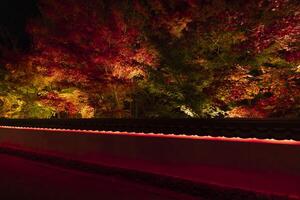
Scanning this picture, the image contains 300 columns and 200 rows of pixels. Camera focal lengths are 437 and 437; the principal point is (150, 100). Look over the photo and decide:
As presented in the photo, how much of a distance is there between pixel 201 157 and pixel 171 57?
25.8 feet

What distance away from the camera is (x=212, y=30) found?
17.1m

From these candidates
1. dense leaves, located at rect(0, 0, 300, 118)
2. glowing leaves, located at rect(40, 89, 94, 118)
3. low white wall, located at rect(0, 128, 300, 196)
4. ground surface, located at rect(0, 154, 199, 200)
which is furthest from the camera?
glowing leaves, located at rect(40, 89, 94, 118)

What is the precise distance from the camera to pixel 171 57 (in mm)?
18531

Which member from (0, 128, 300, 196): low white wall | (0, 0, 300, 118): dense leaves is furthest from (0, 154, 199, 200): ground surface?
(0, 0, 300, 118): dense leaves

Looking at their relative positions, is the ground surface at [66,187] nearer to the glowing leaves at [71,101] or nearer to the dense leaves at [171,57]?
the dense leaves at [171,57]

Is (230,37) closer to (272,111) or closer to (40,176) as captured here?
(272,111)

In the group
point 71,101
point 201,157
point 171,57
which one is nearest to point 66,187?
point 201,157

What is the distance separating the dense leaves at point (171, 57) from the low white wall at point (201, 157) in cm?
435

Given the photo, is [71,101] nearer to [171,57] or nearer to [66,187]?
[171,57]

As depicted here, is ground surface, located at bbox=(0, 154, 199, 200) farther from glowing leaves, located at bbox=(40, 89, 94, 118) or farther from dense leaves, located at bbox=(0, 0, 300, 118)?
glowing leaves, located at bbox=(40, 89, 94, 118)

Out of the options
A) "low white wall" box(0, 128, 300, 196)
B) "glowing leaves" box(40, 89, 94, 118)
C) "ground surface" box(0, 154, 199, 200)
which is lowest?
"ground surface" box(0, 154, 199, 200)

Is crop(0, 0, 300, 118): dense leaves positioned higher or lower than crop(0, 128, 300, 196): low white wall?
higher

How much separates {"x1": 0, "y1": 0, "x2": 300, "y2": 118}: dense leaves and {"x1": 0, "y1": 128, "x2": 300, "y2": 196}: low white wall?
14.3 ft

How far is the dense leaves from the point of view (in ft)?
52.4
